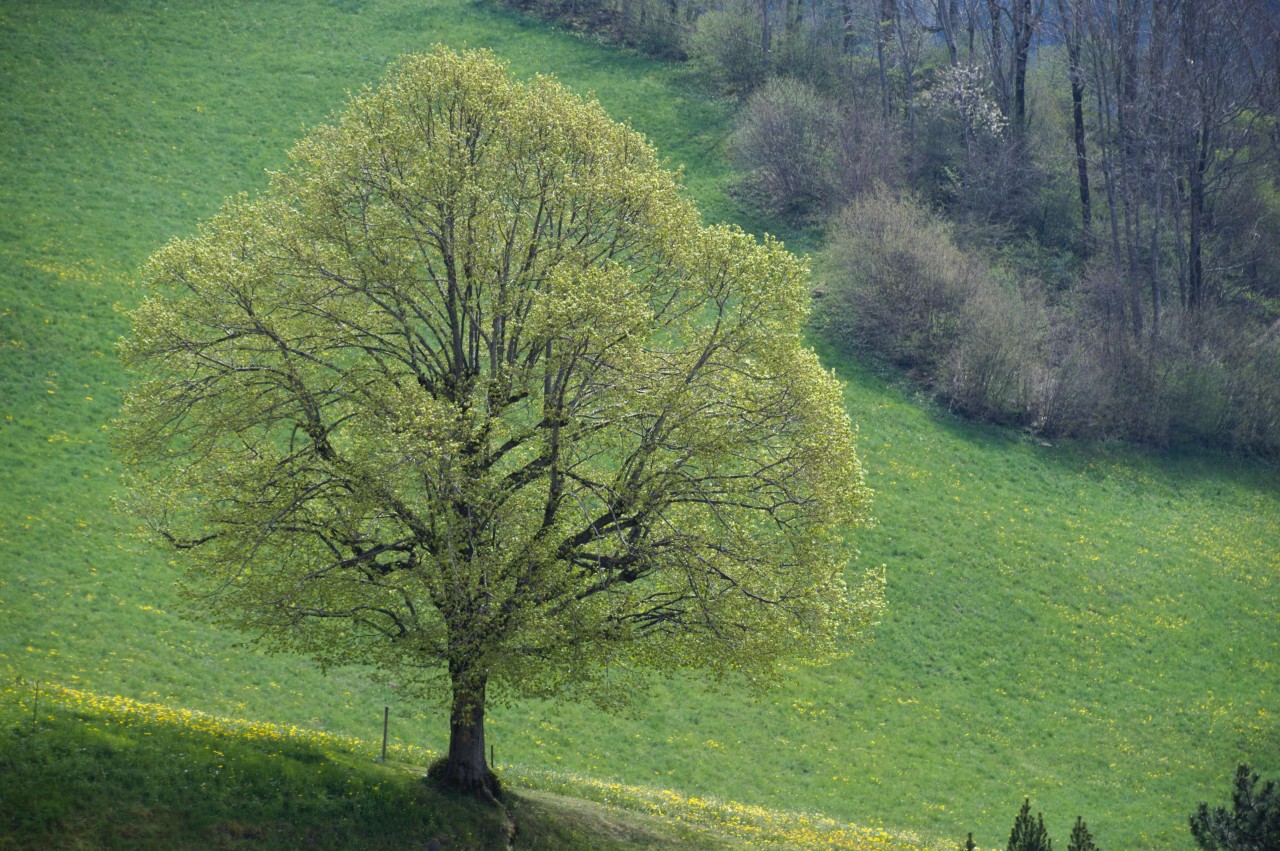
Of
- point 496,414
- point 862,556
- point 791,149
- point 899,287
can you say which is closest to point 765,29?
point 791,149

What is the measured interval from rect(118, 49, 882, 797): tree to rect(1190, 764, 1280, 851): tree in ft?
24.0

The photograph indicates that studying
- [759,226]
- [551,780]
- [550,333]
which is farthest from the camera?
[759,226]

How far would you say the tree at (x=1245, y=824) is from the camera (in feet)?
56.4

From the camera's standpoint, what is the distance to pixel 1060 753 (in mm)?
36625

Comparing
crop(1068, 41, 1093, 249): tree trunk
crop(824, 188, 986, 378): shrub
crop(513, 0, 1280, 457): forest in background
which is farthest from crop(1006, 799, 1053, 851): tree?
crop(1068, 41, 1093, 249): tree trunk

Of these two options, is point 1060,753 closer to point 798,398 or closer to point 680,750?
point 680,750

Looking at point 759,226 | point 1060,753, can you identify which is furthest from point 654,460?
point 759,226

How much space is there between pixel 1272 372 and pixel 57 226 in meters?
60.7

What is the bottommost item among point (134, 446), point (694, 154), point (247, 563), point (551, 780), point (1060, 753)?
point (1060, 753)

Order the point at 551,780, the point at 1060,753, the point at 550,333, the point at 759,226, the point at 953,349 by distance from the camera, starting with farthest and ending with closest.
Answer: the point at 759,226, the point at 953,349, the point at 1060,753, the point at 551,780, the point at 550,333

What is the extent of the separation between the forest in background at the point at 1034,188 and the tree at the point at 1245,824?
125 feet

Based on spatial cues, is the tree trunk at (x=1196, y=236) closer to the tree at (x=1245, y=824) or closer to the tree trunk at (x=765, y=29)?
the tree trunk at (x=765, y=29)

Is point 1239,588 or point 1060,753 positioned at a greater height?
point 1239,588

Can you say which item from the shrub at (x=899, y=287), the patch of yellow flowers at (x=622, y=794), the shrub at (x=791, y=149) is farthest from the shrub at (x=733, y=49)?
the patch of yellow flowers at (x=622, y=794)
